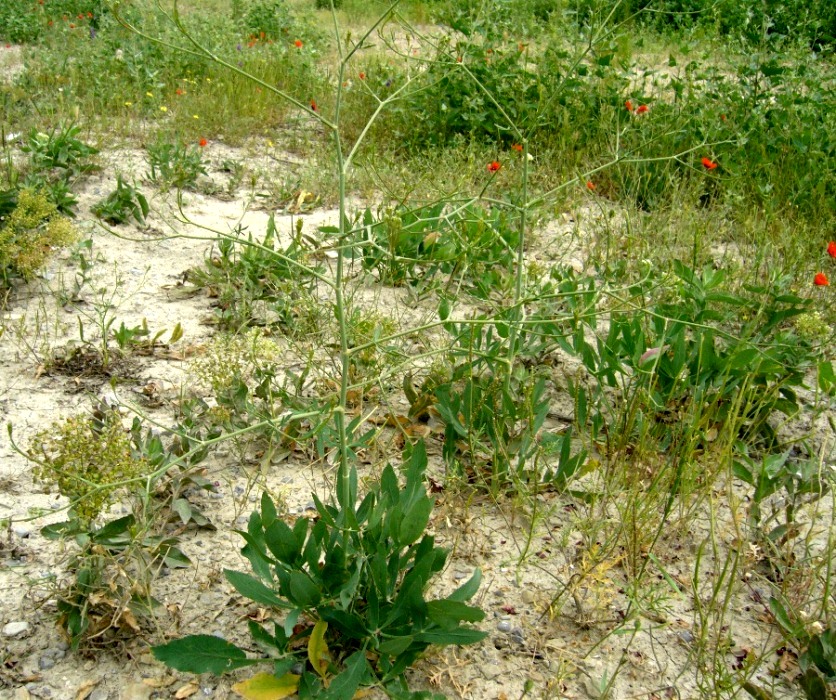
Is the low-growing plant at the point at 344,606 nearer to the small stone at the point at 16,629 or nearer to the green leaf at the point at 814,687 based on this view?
the small stone at the point at 16,629

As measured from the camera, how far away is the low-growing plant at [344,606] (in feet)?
5.91

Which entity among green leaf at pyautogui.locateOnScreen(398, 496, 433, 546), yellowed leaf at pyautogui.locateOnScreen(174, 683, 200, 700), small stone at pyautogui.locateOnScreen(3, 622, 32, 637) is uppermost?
green leaf at pyautogui.locateOnScreen(398, 496, 433, 546)

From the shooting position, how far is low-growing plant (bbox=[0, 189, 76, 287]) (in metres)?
3.33

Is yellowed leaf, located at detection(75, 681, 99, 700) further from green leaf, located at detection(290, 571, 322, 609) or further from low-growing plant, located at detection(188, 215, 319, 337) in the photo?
low-growing plant, located at detection(188, 215, 319, 337)

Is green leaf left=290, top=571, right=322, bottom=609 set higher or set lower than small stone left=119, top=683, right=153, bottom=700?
higher

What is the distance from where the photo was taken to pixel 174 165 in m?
4.47

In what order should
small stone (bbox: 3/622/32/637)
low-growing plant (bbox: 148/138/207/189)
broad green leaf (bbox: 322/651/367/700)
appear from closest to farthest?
broad green leaf (bbox: 322/651/367/700) < small stone (bbox: 3/622/32/637) < low-growing plant (bbox: 148/138/207/189)

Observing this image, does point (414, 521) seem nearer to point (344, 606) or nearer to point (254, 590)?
point (344, 606)

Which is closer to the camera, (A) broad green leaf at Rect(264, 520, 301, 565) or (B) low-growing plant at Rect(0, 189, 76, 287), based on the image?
(A) broad green leaf at Rect(264, 520, 301, 565)

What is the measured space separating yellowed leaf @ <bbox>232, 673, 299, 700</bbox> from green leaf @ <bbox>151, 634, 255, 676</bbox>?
4cm

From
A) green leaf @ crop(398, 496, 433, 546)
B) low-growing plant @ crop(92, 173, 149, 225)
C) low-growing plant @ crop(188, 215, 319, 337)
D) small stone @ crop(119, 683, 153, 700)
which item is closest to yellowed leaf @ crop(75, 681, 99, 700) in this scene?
small stone @ crop(119, 683, 153, 700)

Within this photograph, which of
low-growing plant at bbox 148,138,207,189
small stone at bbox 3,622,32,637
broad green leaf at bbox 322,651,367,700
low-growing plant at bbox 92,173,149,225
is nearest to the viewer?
broad green leaf at bbox 322,651,367,700

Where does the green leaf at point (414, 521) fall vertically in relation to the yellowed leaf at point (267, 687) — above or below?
above

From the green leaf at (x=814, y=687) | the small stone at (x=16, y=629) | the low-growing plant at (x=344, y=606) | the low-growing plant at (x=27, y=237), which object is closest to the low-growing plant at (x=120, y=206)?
the low-growing plant at (x=27, y=237)
